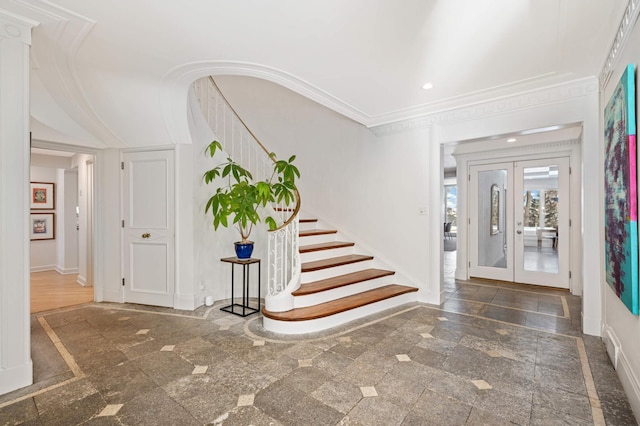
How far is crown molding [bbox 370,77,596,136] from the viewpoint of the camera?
10.4ft

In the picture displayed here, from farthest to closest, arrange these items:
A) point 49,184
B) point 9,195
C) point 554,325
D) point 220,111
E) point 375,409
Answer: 1. point 49,184
2. point 220,111
3. point 554,325
4. point 9,195
5. point 375,409

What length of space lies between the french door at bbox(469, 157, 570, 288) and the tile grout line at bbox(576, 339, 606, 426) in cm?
263

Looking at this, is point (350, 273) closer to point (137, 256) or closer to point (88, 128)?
point (137, 256)

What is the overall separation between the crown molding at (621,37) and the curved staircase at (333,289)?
10.1 ft

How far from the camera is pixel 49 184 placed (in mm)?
6699

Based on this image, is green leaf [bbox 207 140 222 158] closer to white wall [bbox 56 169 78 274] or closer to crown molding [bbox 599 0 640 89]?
crown molding [bbox 599 0 640 89]

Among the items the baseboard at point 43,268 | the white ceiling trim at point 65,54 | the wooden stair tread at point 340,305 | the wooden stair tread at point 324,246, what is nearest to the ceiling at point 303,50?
the white ceiling trim at point 65,54

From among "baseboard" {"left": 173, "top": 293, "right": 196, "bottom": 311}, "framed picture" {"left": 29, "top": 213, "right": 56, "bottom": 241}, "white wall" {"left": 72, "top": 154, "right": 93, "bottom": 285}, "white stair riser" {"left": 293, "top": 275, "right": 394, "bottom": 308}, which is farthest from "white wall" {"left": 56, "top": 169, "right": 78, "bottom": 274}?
"white stair riser" {"left": 293, "top": 275, "right": 394, "bottom": 308}

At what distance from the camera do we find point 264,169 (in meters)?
5.20

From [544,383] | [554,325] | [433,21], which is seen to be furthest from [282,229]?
[554,325]

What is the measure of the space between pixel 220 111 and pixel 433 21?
357 cm

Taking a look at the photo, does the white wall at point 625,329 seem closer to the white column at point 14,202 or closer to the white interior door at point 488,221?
the white interior door at point 488,221

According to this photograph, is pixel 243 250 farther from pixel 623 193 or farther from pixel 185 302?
pixel 623 193

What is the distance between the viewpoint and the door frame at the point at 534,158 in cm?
476
